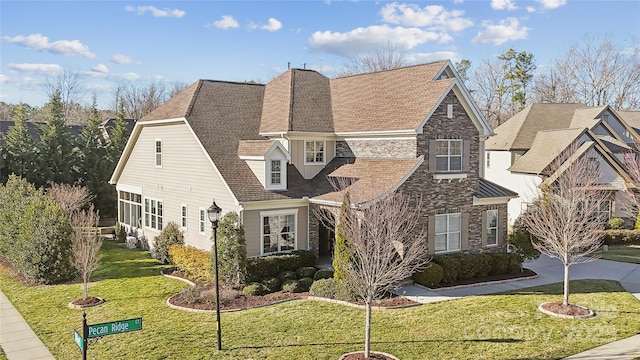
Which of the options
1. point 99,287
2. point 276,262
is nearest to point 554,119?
point 276,262

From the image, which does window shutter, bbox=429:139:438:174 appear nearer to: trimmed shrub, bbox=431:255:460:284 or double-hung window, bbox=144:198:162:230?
trimmed shrub, bbox=431:255:460:284

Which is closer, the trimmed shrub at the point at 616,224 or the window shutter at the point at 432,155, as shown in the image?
the window shutter at the point at 432,155

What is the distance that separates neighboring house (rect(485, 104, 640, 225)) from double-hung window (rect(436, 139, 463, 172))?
10810 mm

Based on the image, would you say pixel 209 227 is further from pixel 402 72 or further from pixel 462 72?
pixel 462 72

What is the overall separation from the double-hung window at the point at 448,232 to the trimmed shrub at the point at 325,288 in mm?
5556

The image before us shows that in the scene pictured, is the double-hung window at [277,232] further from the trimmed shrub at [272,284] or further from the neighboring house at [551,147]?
the neighboring house at [551,147]

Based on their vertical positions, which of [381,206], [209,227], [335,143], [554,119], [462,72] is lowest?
[209,227]

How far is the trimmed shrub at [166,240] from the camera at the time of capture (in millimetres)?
23672

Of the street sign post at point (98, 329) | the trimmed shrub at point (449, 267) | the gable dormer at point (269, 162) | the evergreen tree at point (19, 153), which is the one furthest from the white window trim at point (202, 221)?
the evergreen tree at point (19, 153)

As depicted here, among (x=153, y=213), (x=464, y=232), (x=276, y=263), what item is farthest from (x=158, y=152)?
(x=464, y=232)

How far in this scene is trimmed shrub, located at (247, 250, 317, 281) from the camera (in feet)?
62.0

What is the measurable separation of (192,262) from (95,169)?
21374 mm

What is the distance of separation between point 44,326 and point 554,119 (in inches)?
1529

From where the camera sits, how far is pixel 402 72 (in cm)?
2384
